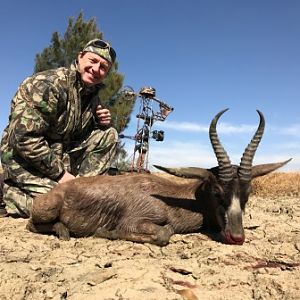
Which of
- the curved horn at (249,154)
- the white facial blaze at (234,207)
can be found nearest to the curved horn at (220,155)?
the curved horn at (249,154)

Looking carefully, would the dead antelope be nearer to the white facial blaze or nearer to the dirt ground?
the white facial blaze

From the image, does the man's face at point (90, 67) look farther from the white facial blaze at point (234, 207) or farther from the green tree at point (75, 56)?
the green tree at point (75, 56)

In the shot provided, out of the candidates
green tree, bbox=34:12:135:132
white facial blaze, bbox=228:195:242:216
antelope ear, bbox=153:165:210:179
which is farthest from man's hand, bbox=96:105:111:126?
green tree, bbox=34:12:135:132

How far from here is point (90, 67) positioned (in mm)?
5816

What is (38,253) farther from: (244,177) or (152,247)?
(244,177)

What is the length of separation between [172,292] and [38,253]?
1.62 m

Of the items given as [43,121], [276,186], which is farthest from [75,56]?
[43,121]

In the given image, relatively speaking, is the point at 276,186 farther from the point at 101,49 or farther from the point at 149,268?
the point at 149,268

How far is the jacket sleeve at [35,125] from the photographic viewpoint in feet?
17.3

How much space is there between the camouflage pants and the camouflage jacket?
0.14 m

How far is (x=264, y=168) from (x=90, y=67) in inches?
109

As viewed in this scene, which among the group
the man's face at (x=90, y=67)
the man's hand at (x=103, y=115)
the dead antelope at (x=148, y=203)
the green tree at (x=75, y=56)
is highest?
the green tree at (x=75, y=56)

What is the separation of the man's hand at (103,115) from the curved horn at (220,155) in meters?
2.29

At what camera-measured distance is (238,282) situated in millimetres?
3059
